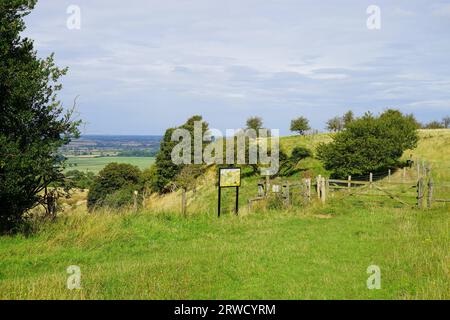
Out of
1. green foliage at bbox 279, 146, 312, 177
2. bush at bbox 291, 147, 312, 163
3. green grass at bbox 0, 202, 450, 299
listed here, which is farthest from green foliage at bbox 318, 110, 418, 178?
green grass at bbox 0, 202, 450, 299

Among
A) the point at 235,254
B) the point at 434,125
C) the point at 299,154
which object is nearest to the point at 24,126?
the point at 235,254

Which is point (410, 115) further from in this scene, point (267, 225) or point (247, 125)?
point (267, 225)

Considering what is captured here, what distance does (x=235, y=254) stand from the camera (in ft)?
36.9

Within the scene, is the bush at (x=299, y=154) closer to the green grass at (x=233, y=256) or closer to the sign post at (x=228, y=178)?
the sign post at (x=228, y=178)

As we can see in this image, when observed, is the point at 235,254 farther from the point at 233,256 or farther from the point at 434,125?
the point at 434,125

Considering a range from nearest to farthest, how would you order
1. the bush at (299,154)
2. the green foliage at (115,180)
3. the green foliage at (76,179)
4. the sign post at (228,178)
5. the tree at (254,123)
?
1. the green foliage at (76,179)
2. the sign post at (228,178)
3. the green foliage at (115,180)
4. the bush at (299,154)
5. the tree at (254,123)

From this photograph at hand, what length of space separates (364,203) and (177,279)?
14.7 metres

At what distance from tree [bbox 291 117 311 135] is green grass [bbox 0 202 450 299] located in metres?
58.0

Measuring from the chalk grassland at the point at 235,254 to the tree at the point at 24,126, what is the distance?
4.07 feet

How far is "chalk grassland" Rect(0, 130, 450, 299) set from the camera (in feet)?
26.9

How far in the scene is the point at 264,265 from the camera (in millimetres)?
10094

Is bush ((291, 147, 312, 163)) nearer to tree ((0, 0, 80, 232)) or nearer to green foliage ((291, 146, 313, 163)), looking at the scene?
green foliage ((291, 146, 313, 163))

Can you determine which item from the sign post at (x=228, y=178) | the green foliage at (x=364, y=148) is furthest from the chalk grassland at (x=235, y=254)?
the green foliage at (x=364, y=148)

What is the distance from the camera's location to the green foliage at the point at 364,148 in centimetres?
4069
